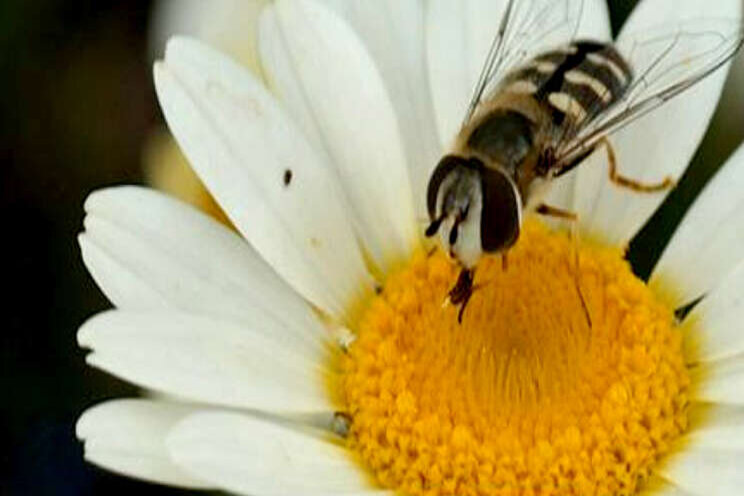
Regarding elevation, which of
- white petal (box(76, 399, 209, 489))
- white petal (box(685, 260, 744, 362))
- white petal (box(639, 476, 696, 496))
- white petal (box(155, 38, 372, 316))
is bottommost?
white petal (box(639, 476, 696, 496))

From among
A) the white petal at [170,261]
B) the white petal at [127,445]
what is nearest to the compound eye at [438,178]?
the white petal at [170,261]

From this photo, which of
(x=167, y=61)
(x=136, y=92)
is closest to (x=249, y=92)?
(x=167, y=61)

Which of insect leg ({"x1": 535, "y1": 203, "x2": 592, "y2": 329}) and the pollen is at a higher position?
insect leg ({"x1": 535, "y1": 203, "x2": 592, "y2": 329})

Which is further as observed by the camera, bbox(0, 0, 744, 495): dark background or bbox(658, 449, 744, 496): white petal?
bbox(0, 0, 744, 495): dark background

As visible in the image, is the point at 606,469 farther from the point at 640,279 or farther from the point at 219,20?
the point at 219,20

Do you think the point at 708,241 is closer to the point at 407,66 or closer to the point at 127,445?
the point at 407,66

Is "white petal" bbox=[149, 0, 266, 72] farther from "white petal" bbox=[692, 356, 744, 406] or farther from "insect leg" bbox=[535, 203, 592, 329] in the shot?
"white petal" bbox=[692, 356, 744, 406]

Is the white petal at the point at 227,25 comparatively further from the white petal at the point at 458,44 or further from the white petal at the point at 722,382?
the white petal at the point at 722,382

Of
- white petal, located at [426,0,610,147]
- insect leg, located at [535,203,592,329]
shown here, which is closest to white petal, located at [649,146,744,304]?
insect leg, located at [535,203,592,329]
